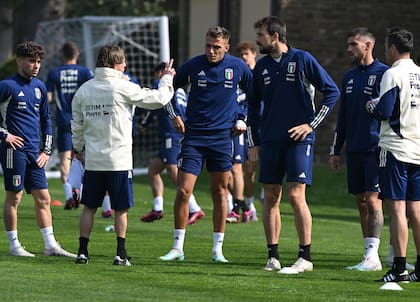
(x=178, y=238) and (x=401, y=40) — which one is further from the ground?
(x=401, y=40)

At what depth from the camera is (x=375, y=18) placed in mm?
31062

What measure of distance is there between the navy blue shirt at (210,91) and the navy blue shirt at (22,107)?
55.9 inches

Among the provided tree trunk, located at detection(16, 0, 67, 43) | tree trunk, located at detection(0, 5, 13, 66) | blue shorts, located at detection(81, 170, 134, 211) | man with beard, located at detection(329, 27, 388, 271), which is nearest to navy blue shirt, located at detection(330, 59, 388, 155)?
man with beard, located at detection(329, 27, 388, 271)

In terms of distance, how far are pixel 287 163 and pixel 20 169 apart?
2.68 m

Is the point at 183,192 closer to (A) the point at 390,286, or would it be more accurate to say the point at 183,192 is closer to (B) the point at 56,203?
(A) the point at 390,286

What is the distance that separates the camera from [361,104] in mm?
13102

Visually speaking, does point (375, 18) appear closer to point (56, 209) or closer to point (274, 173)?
point (56, 209)

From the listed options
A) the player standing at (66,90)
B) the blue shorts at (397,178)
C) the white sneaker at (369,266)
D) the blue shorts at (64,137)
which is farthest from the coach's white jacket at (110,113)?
the blue shorts at (64,137)

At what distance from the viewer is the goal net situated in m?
28.4

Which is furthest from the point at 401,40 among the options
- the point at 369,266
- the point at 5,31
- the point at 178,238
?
the point at 5,31

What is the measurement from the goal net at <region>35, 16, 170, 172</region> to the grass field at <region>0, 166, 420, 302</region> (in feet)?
32.9

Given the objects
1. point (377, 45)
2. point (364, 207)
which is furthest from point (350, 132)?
point (377, 45)

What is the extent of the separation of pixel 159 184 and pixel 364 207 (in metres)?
5.68

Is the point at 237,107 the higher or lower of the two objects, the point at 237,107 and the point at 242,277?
the higher
